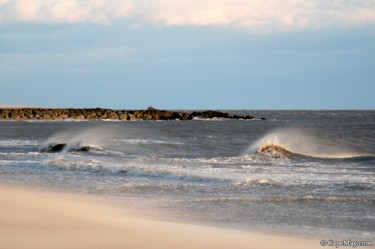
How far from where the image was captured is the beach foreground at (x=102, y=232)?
8195 millimetres

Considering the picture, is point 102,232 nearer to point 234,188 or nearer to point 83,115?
point 234,188

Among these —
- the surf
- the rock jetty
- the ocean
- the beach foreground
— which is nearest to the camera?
the beach foreground

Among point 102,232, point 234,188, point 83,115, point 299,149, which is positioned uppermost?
point 83,115

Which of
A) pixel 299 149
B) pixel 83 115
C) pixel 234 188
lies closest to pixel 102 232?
pixel 234 188

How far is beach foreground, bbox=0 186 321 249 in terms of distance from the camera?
8.20 m

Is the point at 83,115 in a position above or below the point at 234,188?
above

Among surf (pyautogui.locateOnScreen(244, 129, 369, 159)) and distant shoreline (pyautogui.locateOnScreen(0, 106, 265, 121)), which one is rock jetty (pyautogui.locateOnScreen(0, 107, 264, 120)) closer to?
distant shoreline (pyautogui.locateOnScreen(0, 106, 265, 121))

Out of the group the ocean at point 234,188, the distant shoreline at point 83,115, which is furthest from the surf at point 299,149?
the distant shoreline at point 83,115

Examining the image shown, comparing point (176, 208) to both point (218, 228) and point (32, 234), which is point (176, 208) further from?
point (32, 234)

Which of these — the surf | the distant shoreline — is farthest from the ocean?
the distant shoreline

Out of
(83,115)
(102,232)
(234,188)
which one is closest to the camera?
(102,232)

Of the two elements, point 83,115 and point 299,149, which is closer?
point 299,149

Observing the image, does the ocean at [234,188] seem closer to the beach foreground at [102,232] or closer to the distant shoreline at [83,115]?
the beach foreground at [102,232]

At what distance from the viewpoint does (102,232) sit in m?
8.98
